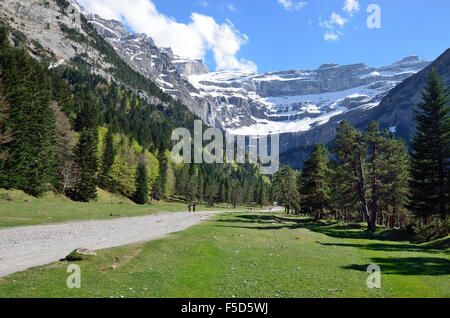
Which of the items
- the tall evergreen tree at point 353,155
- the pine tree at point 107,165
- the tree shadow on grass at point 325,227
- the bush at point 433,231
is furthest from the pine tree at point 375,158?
the pine tree at point 107,165

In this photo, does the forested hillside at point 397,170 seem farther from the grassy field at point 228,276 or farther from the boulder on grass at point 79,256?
the boulder on grass at point 79,256

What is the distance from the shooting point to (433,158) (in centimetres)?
3116

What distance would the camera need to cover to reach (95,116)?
78.6 metres

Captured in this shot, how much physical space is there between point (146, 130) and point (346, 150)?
124 meters

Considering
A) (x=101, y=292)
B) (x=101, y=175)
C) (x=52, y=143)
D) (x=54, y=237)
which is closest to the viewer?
(x=101, y=292)

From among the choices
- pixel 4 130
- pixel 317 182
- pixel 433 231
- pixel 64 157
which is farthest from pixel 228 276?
pixel 64 157

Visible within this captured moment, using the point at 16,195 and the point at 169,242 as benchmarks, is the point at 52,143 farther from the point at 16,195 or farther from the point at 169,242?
the point at 169,242

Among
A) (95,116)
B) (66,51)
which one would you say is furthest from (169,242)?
(66,51)

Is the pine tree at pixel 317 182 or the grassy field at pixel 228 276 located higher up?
the pine tree at pixel 317 182

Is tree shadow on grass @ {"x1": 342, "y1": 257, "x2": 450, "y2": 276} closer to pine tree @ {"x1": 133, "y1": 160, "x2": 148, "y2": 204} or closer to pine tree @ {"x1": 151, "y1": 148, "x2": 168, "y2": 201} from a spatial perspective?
pine tree @ {"x1": 133, "y1": 160, "x2": 148, "y2": 204}

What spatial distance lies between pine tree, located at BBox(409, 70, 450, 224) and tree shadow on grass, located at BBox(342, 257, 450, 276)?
61.3 feet

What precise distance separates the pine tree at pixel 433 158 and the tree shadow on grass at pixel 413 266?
1869 cm

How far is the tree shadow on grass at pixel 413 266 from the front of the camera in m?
12.4

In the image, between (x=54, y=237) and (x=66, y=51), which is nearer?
(x=54, y=237)
